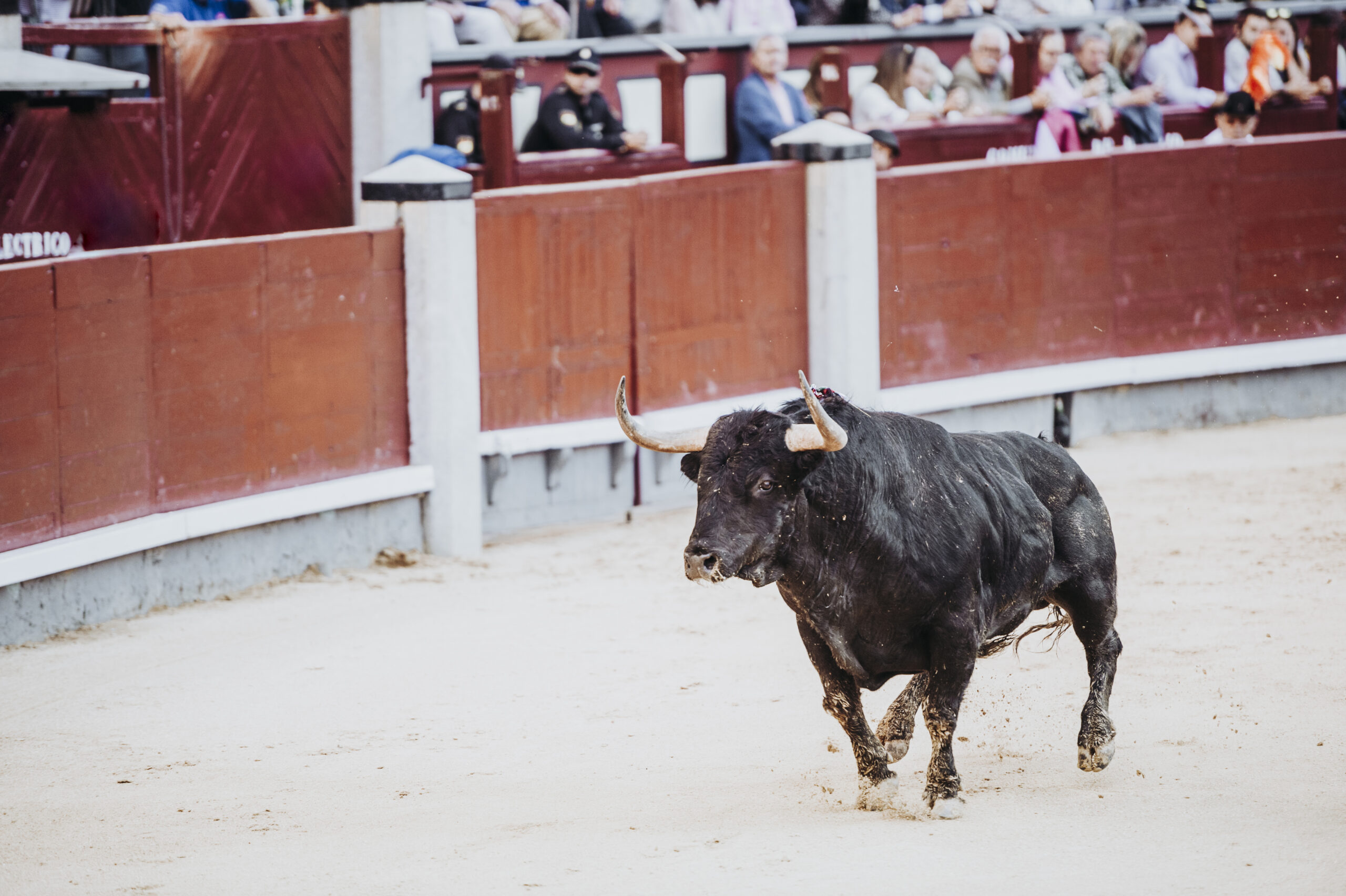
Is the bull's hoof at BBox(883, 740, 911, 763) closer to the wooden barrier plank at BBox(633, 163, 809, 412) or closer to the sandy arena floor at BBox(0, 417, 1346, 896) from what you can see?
the sandy arena floor at BBox(0, 417, 1346, 896)

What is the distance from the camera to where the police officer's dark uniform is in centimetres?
1055

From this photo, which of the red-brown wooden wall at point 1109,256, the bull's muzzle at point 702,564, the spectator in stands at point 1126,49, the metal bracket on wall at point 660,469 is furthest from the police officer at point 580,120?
the bull's muzzle at point 702,564

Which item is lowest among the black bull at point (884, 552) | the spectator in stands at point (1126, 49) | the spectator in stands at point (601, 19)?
the black bull at point (884, 552)

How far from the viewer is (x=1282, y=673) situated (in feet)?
21.6

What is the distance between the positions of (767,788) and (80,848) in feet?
5.79

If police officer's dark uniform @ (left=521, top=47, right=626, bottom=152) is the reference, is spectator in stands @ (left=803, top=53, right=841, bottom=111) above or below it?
above

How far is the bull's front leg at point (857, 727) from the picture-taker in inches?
204

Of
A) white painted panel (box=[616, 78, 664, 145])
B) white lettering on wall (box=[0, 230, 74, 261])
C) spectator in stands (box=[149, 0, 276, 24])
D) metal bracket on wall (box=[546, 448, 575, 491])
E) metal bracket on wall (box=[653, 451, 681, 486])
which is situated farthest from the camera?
white painted panel (box=[616, 78, 664, 145])

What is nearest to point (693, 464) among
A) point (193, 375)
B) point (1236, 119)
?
point (193, 375)

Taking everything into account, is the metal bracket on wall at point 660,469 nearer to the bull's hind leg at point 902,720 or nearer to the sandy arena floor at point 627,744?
the sandy arena floor at point 627,744

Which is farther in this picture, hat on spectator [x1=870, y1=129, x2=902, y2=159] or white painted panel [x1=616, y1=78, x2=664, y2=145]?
white painted panel [x1=616, y1=78, x2=664, y2=145]

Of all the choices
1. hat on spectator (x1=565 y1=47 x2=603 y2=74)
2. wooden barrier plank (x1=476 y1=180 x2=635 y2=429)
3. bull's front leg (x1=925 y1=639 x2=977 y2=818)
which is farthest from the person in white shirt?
bull's front leg (x1=925 y1=639 x2=977 y2=818)

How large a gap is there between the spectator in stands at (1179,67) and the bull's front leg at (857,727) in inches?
350

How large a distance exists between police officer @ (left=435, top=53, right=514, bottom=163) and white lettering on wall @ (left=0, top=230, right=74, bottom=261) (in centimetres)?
189
